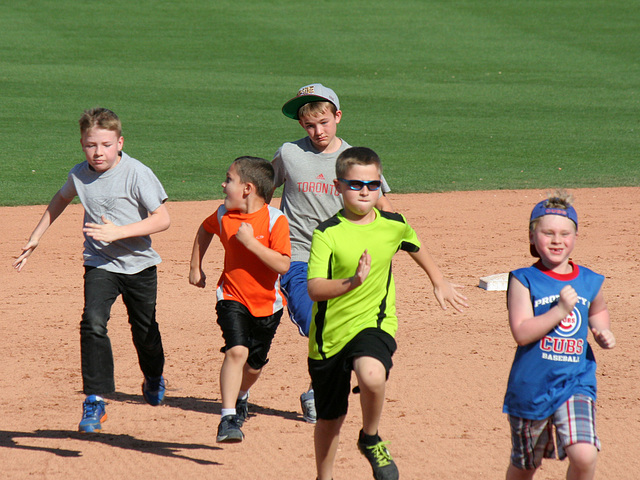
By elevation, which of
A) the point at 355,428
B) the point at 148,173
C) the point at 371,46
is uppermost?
the point at 371,46

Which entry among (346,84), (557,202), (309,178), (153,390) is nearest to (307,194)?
(309,178)

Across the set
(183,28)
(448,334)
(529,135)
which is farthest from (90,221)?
(183,28)

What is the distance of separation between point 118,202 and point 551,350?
3.15 metres

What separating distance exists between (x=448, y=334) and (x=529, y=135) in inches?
533

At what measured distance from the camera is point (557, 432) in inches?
159

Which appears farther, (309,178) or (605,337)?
(309,178)

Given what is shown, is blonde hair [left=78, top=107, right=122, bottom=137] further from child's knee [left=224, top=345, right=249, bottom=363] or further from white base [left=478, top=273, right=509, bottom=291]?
white base [left=478, top=273, right=509, bottom=291]

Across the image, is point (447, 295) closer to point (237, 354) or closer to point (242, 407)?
point (237, 354)

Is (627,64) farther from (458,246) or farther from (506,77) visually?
(458,246)

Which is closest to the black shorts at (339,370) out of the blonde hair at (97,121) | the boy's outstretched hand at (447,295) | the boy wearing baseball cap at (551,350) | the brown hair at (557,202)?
the boy's outstretched hand at (447,295)

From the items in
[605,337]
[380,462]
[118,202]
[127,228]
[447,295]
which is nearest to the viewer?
[605,337]

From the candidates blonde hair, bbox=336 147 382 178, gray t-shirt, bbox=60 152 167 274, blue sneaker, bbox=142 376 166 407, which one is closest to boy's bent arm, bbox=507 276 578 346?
blonde hair, bbox=336 147 382 178

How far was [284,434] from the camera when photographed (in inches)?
232

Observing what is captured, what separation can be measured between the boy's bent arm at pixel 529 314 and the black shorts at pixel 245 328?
6.48ft
